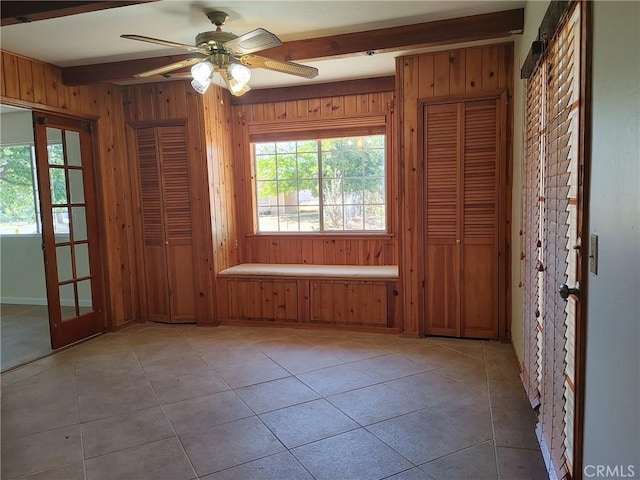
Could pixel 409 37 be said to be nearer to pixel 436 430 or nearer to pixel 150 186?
pixel 436 430

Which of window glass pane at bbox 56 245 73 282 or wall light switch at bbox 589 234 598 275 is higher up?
wall light switch at bbox 589 234 598 275

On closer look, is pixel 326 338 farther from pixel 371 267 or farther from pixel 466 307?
pixel 466 307

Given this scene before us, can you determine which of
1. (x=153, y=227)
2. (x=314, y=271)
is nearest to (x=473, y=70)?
(x=314, y=271)

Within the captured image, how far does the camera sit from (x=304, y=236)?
200 inches

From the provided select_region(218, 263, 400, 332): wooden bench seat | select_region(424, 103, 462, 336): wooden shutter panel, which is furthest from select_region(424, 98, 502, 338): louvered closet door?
select_region(218, 263, 400, 332): wooden bench seat

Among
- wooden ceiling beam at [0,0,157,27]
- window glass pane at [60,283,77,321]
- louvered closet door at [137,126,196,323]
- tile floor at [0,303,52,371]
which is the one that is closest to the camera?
wooden ceiling beam at [0,0,157,27]

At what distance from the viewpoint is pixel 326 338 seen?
13.7 feet

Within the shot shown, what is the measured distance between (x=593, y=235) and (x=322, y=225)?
3.78 meters

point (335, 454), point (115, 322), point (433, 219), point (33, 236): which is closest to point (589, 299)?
point (335, 454)

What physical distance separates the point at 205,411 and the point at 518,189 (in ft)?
8.99

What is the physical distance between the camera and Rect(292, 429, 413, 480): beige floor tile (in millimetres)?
2084

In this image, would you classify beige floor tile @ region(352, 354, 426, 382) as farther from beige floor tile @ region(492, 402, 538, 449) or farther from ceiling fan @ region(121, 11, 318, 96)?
ceiling fan @ region(121, 11, 318, 96)

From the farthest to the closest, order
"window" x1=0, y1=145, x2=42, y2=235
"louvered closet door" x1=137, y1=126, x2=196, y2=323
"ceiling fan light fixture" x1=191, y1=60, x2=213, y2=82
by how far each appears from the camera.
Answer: "window" x1=0, y1=145, x2=42, y2=235 < "louvered closet door" x1=137, y1=126, x2=196, y2=323 < "ceiling fan light fixture" x1=191, y1=60, x2=213, y2=82

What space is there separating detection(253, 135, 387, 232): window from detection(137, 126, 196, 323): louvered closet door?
37.2 inches
